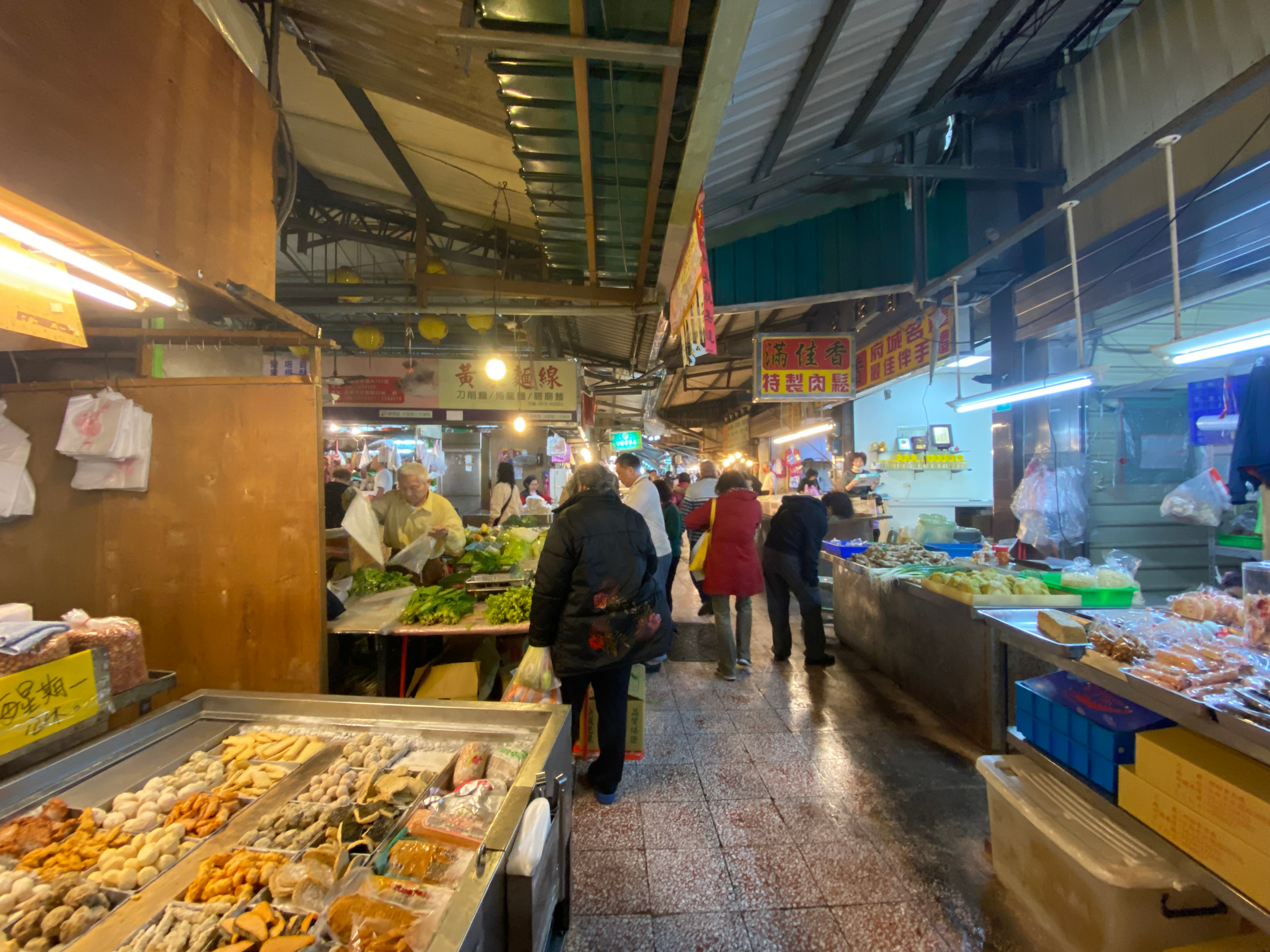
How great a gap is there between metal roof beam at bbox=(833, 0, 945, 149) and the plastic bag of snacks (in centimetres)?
559

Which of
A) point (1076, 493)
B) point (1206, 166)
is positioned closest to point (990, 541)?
point (1076, 493)

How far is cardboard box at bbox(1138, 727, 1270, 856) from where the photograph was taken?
161 cm

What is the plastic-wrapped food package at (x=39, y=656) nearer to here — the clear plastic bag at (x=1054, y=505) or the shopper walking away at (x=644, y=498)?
the shopper walking away at (x=644, y=498)

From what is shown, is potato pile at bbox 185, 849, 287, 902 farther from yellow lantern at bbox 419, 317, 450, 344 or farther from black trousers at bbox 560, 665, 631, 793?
yellow lantern at bbox 419, 317, 450, 344

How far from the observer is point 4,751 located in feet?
5.07

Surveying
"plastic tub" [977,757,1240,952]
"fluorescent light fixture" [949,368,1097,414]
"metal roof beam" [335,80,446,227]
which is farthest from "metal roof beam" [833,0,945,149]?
"plastic tub" [977,757,1240,952]

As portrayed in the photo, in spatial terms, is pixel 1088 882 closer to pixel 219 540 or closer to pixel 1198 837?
pixel 1198 837

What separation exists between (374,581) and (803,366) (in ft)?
21.0

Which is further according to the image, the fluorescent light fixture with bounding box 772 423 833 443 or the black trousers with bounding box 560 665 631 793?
the fluorescent light fixture with bounding box 772 423 833 443

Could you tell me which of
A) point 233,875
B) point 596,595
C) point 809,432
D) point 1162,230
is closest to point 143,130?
point 233,875

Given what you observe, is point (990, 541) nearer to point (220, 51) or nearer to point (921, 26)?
point (921, 26)

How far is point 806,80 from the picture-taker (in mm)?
3906

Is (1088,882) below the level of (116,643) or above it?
below

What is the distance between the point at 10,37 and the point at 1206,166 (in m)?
7.01
